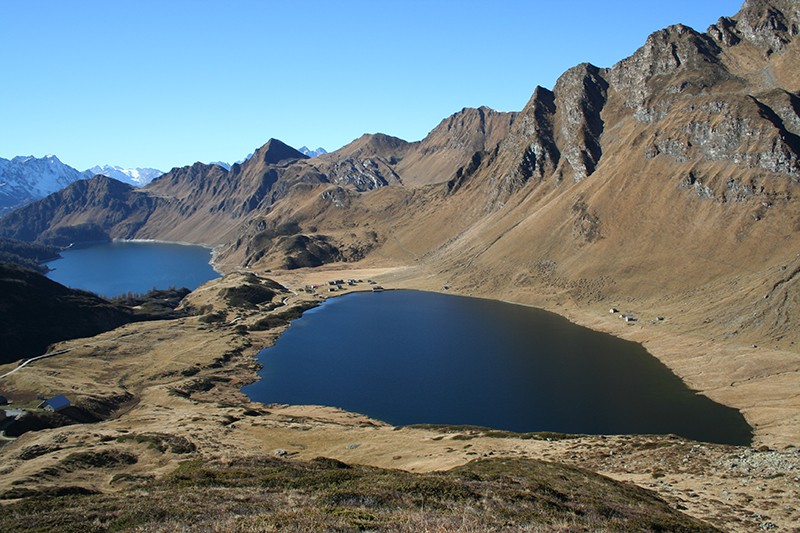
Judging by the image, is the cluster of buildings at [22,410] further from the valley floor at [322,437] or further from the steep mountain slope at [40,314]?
the steep mountain slope at [40,314]

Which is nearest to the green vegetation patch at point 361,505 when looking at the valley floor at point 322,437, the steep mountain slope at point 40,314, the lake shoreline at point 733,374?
the valley floor at point 322,437

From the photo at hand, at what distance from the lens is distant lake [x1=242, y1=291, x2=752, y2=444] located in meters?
99.5

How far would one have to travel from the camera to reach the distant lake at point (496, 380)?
99500 millimetres

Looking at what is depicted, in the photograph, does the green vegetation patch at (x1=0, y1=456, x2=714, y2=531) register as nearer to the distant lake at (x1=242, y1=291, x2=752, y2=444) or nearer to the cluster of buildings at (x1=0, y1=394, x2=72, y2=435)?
the distant lake at (x1=242, y1=291, x2=752, y2=444)

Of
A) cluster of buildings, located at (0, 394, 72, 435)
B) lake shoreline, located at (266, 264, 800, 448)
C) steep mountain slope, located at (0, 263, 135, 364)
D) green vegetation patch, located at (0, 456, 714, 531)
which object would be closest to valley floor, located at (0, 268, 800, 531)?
lake shoreline, located at (266, 264, 800, 448)

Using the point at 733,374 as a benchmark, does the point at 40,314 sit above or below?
below

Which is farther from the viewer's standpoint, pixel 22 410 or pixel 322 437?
pixel 22 410

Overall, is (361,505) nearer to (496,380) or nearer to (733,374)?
(496,380)

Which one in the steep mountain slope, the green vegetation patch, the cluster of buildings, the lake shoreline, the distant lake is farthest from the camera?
the steep mountain slope

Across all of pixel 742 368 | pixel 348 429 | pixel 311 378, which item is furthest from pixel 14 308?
pixel 742 368

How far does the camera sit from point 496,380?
122812 mm

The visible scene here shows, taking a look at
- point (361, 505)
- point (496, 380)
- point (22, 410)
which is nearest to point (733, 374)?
point (496, 380)

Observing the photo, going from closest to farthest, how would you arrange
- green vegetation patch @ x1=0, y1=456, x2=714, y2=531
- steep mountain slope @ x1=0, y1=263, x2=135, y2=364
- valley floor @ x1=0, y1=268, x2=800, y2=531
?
green vegetation patch @ x1=0, y1=456, x2=714, y2=531 → valley floor @ x1=0, y1=268, x2=800, y2=531 → steep mountain slope @ x1=0, y1=263, x2=135, y2=364

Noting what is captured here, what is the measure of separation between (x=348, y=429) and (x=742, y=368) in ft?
282
